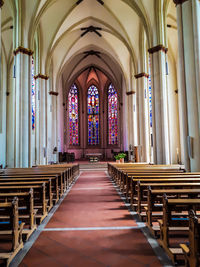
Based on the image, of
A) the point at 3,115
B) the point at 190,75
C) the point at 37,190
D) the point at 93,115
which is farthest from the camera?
the point at 93,115

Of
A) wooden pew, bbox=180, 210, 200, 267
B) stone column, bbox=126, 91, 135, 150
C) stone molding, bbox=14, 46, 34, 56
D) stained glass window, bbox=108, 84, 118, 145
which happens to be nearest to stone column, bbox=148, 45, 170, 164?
stone molding, bbox=14, 46, 34, 56

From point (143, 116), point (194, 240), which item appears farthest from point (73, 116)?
point (194, 240)

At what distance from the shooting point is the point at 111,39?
73.7ft

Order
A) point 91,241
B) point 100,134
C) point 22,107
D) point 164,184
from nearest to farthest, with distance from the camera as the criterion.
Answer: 1. point 91,241
2. point 164,184
3. point 22,107
4. point 100,134

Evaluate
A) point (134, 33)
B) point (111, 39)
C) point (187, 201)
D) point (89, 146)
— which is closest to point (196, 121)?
point (187, 201)

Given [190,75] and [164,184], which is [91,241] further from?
[190,75]

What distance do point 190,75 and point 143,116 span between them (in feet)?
30.6

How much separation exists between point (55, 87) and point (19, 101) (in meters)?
10.7

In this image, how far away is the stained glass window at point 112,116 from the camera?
32.3 m

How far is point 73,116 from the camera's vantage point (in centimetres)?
3291

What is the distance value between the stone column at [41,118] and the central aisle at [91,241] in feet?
42.5

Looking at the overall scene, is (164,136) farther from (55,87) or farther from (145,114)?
(55,87)

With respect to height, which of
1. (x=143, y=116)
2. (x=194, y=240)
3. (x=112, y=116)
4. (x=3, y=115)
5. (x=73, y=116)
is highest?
(x=73, y=116)

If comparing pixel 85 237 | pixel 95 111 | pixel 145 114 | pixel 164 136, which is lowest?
pixel 85 237
